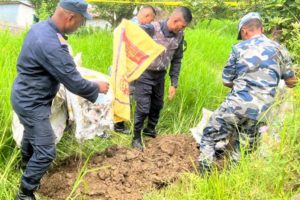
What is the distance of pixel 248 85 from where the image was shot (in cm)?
397

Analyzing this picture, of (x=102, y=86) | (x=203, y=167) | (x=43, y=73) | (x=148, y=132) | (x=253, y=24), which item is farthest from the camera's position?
(x=148, y=132)

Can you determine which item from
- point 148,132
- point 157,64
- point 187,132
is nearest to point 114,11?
point 187,132

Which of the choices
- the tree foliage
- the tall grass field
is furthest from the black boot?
the tree foliage

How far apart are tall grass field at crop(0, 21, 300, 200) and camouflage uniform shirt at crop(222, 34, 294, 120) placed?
1.78 feet

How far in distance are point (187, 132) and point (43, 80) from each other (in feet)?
7.71

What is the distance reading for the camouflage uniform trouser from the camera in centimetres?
401

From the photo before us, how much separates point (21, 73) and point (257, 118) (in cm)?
199

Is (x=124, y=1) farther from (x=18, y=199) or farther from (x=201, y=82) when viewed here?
(x=18, y=199)

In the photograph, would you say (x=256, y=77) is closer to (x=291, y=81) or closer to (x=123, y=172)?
(x=291, y=81)

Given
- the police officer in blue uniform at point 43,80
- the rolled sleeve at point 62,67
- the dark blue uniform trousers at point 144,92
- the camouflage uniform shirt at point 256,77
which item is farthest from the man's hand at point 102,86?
the camouflage uniform shirt at point 256,77

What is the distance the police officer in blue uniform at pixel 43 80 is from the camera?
3154mm

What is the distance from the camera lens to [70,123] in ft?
13.4

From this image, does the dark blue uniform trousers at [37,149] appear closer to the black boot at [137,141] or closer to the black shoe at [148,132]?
the black boot at [137,141]

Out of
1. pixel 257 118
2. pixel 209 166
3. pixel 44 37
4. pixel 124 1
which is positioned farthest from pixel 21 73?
pixel 124 1
